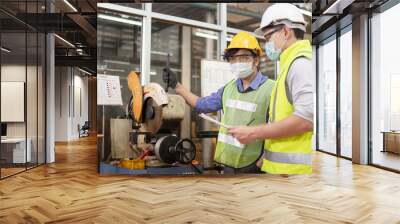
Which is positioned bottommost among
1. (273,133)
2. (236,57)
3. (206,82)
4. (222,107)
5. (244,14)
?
(273,133)

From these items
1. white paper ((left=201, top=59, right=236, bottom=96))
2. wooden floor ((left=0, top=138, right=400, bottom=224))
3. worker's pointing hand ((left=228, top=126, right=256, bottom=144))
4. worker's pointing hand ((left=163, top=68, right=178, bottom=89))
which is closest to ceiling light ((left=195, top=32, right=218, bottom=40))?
white paper ((left=201, top=59, right=236, bottom=96))

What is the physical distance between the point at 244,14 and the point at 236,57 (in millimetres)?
595

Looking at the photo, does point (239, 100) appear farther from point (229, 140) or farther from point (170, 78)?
point (170, 78)

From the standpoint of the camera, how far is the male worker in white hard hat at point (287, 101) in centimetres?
443

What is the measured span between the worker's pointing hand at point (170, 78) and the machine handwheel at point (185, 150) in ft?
2.38

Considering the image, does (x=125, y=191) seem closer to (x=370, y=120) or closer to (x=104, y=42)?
(x=104, y=42)

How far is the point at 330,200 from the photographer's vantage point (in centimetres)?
414

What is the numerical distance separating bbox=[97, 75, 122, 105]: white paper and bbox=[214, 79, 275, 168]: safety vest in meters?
1.38

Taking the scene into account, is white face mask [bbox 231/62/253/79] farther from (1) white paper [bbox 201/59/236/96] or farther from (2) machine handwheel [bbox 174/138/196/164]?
(2) machine handwheel [bbox 174/138/196/164]

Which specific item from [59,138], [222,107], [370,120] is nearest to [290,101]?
[222,107]

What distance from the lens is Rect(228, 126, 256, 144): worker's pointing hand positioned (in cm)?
461

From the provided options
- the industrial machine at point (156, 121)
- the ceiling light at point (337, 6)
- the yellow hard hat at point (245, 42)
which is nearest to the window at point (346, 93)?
the ceiling light at point (337, 6)

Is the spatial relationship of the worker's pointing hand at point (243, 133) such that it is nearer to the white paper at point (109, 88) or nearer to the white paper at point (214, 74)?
the white paper at point (214, 74)

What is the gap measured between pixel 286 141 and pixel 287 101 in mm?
490
